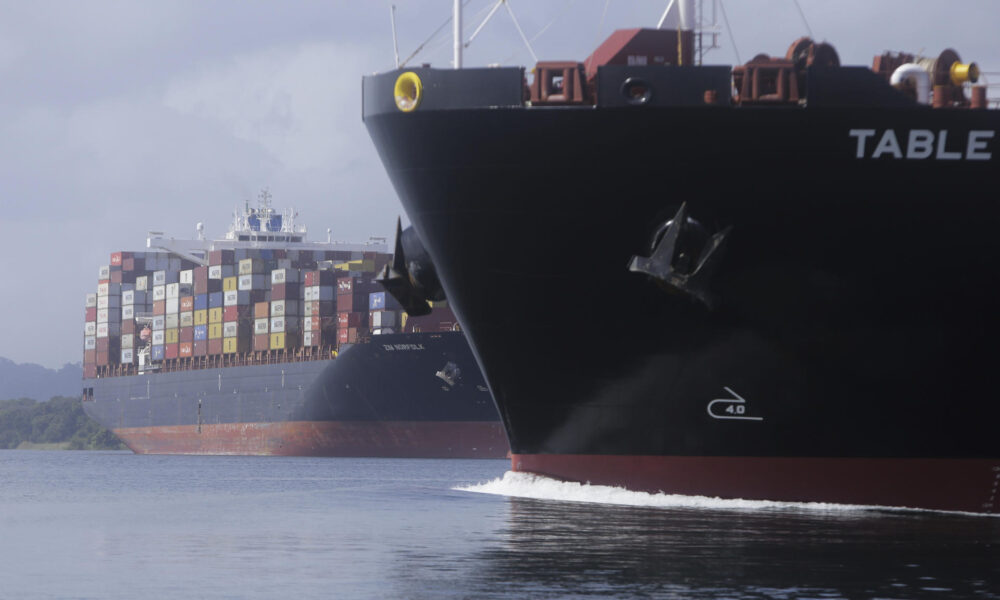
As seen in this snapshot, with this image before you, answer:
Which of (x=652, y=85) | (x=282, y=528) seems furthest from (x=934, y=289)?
(x=282, y=528)

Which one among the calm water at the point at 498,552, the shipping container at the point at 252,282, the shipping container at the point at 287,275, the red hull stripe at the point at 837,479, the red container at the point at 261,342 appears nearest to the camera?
the calm water at the point at 498,552

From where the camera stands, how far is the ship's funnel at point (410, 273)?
2781cm

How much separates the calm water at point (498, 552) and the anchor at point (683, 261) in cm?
362

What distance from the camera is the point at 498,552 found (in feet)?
57.7

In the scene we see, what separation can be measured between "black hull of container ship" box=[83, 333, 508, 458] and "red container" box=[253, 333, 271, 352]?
134 centimetres

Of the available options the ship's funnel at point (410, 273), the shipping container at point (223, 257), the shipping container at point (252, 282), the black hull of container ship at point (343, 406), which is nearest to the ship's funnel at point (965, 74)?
the ship's funnel at point (410, 273)

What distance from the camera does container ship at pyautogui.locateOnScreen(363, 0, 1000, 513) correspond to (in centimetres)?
2159

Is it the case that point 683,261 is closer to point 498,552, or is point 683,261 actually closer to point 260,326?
point 498,552

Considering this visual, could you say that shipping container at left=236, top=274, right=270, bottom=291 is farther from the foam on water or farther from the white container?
the foam on water

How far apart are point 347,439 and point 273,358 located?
11199 millimetres

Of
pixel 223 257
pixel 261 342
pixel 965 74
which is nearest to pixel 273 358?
pixel 261 342

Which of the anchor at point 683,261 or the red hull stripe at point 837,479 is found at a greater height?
the anchor at point 683,261

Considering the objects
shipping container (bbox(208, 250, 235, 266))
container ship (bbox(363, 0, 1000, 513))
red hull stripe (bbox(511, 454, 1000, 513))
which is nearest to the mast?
container ship (bbox(363, 0, 1000, 513))

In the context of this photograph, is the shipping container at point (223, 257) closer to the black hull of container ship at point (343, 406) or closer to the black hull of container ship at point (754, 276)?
the black hull of container ship at point (343, 406)
